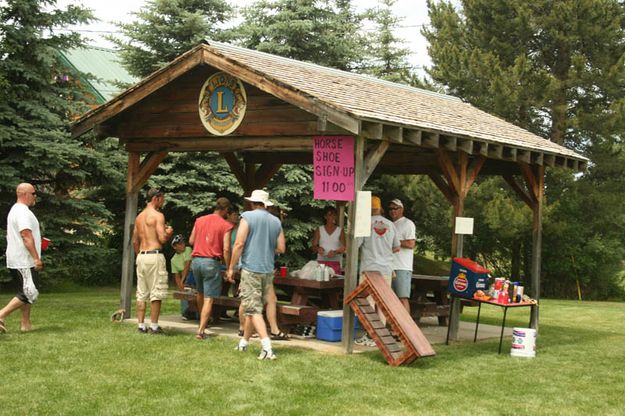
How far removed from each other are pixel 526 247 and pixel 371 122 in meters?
18.9

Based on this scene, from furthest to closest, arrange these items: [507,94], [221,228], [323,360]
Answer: [507,94] < [221,228] < [323,360]

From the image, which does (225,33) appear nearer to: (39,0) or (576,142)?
(39,0)

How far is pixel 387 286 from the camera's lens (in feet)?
33.9

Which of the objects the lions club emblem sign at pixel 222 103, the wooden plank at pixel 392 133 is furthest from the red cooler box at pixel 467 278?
the lions club emblem sign at pixel 222 103

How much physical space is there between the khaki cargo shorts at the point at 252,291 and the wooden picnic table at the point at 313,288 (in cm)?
172

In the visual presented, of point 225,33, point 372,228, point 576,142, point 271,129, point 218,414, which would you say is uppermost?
point 225,33

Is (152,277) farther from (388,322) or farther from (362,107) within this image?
(362,107)

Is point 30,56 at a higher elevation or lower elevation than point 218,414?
higher

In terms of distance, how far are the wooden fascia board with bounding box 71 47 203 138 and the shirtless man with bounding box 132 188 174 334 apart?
1.72 metres

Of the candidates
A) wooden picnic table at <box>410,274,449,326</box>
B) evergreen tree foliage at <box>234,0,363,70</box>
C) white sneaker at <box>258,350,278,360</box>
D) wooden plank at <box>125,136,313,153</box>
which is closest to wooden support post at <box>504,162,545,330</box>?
wooden picnic table at <box>410,274,449,326</box>

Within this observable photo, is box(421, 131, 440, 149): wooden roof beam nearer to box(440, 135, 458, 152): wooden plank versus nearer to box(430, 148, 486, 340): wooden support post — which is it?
box(440, 135, 458, 152): wooden plank

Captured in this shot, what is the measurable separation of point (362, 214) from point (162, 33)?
14.5 m

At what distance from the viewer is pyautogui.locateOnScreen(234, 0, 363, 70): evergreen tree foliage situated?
25.1 meters

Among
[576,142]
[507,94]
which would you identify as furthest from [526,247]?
[507,94]
